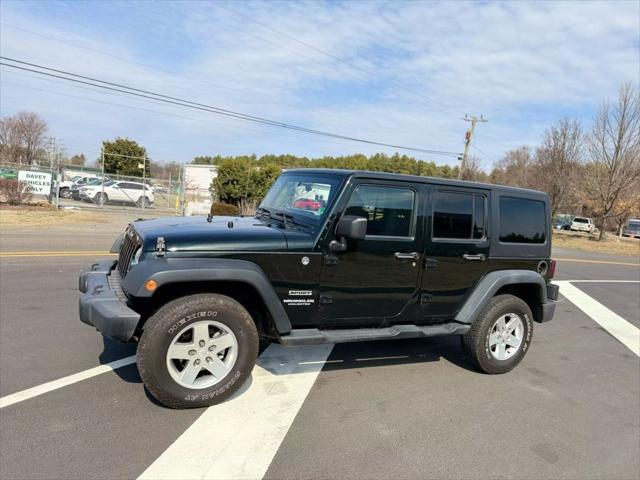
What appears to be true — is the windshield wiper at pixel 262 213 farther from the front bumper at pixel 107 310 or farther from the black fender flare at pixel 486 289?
the black fender flare at pixel 486 289

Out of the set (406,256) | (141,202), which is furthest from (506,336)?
(141,202)

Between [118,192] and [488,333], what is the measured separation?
2772 centimetres

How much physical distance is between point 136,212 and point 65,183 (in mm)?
10389

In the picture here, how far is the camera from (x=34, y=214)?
18.2m

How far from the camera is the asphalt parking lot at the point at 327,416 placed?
3.06 m

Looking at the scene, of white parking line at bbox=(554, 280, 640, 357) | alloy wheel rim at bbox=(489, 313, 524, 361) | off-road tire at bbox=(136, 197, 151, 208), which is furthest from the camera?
off-road tire at bbox=(136, 197, 151, 208)

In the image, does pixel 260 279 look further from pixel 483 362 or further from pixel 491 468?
pixel 483 362

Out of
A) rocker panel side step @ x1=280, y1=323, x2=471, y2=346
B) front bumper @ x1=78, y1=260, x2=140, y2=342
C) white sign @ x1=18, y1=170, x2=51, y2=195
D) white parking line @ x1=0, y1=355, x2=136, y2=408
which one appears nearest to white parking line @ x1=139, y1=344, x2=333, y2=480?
rocker panel side step @ x1=280, y1=323, x2=471, y2=346

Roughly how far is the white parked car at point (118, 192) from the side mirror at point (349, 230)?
81.7ft

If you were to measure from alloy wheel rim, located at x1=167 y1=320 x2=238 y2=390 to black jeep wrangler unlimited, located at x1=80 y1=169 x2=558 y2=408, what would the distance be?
10 mm

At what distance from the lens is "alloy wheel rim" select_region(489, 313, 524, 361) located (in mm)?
4984

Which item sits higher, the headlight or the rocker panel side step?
the headlight

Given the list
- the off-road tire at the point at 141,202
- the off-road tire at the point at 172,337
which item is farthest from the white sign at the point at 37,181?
the off-road tire at the point at 172,337

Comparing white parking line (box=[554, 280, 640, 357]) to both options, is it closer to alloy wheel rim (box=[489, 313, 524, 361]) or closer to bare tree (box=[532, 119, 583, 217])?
alloy wheel rim (box=[489, 313, 524, 361])
